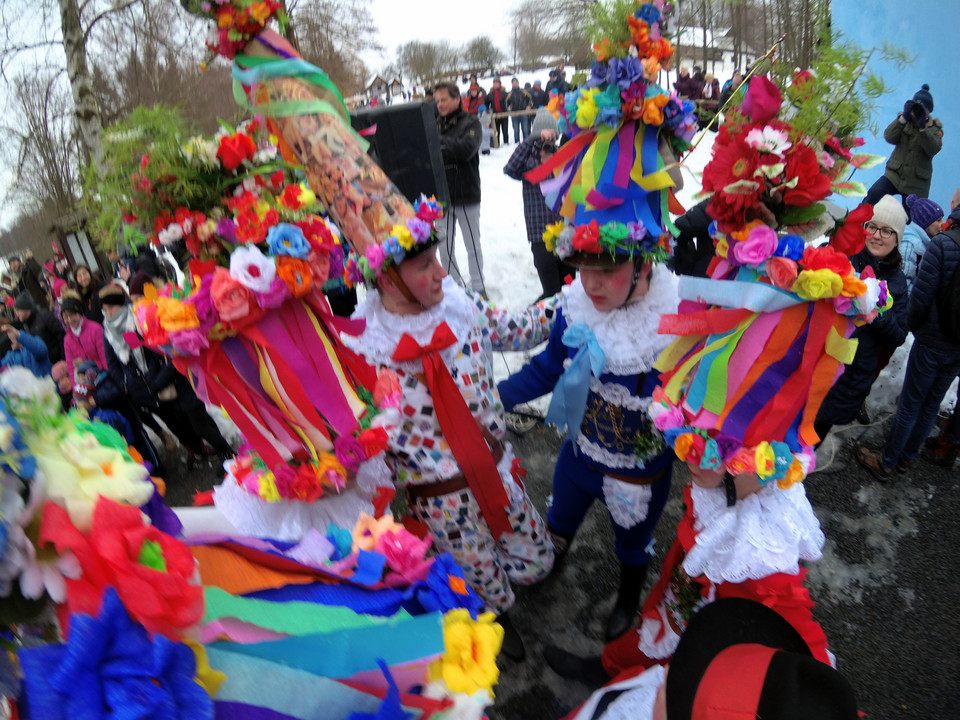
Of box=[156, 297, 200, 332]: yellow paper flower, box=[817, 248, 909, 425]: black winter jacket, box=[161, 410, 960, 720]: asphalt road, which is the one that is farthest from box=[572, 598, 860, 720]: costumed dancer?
box=[817, 248, 909, 425]: black winter jacket

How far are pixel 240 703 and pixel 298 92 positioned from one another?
5.74ft

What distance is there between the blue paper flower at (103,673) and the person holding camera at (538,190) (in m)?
4.54

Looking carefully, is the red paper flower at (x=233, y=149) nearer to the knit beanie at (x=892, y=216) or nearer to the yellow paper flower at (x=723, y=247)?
the yellow paper flower at (x=723, y=247)

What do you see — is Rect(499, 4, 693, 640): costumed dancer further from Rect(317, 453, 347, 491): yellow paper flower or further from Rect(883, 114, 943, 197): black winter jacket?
Rect(883, 114, 943, 197): black winter jacket

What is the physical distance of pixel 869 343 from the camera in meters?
2.97

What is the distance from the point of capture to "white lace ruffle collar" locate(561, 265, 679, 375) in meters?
1.98

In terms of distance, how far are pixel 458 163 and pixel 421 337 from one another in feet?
11.8

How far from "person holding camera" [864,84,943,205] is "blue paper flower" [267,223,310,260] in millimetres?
4976

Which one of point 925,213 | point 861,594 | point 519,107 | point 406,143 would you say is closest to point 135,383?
point 406,143

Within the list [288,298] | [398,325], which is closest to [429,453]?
[398,325]

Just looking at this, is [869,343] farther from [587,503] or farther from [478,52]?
[478,52]

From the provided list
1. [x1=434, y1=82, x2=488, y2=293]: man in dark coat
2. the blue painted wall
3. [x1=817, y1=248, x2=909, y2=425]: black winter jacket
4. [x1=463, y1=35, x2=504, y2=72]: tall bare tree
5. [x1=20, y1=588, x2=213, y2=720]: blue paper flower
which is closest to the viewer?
[x1=20, y1=588, x2=213, y2=720]: blue paper flower

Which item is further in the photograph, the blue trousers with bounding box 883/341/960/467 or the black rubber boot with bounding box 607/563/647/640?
the blue trousers with bounding box 883/341/960/467

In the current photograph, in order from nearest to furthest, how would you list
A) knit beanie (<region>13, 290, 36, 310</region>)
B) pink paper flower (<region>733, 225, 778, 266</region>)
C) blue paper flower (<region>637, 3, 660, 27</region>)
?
pink paper flower (<region>733, 225, 778, 266</region>)
blue paper flower (<region>637, 3, 660, 27</region>)
knit beanie (<region>13, 290, 36, 310</region>)
